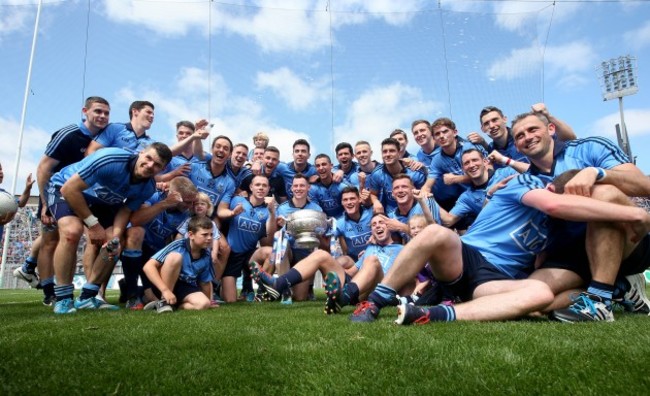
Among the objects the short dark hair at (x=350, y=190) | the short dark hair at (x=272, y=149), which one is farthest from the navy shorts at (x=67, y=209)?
the short dark hair at (x=350, y=190)

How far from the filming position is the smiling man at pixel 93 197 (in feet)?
14.4

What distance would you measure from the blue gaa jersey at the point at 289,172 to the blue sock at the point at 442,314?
15.4 feet

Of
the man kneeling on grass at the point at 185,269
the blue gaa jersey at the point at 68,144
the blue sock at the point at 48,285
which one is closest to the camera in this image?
the man kneeling on grass at the point at 185,269

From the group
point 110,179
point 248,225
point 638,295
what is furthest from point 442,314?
point 248,225

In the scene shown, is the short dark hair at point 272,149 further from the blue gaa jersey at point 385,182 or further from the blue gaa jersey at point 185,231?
the blue gaa jersey at point 185,231

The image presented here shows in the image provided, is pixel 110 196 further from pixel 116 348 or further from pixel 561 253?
pixel 561 253

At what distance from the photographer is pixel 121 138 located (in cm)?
580

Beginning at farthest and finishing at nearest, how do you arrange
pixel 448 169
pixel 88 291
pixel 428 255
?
pixel 448 169 < pixel 88 291 < pixel 428 255

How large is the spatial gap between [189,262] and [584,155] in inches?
166

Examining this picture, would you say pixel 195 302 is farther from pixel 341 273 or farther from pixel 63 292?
pixel 341 273

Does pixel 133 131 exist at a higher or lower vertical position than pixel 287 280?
higher

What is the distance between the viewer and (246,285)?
24.9 ft

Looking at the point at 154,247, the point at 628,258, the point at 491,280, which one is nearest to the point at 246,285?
the point at 154,247

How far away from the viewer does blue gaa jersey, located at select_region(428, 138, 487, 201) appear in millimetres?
6188
